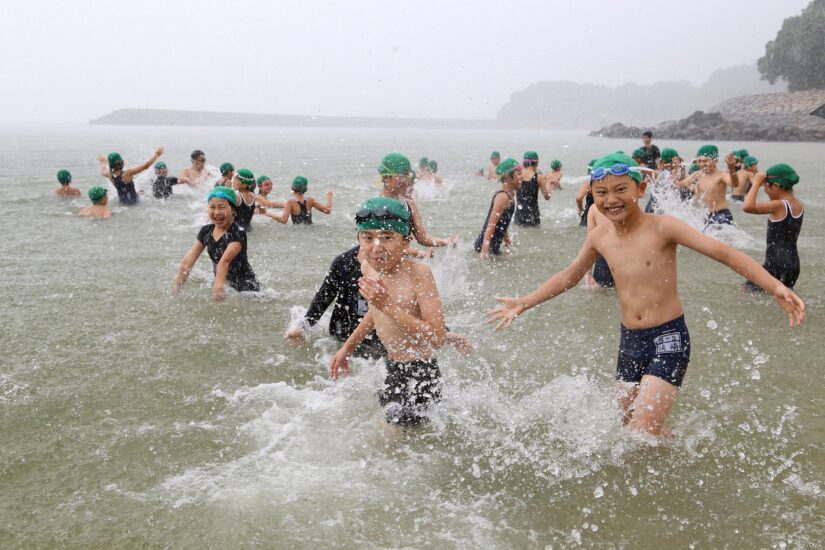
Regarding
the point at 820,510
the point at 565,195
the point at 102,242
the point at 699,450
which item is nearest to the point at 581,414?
the point at 699,450

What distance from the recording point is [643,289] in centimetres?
369

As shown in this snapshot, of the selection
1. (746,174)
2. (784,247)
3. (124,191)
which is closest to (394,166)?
(784,247)

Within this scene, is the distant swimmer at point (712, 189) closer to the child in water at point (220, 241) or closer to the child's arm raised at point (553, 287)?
the child's arm raised at point (553, 287)

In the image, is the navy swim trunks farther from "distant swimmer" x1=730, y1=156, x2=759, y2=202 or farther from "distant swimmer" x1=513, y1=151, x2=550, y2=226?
"distant swimmer" x1=730, y1=156, x2=759, y2=202

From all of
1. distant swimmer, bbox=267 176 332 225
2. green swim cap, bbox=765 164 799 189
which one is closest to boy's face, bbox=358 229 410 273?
green swim cap, bbox=765 164 799 189

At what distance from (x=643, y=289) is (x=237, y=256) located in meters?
4.56

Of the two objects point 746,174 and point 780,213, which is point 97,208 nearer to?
point 780,213

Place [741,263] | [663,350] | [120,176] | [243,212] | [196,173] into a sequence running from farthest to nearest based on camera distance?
[196,173], [120,176], [243,212], [663,350], [741,263]

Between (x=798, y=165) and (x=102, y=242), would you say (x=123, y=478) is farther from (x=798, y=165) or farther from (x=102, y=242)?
(x=798, y=165)

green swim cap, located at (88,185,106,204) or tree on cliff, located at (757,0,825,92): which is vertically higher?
tree on cliff, located at (757,0,825,92)

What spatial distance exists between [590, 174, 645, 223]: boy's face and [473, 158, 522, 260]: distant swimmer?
5.24 meters

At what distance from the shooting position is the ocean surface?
3.32 metres

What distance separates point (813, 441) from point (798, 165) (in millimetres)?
27977

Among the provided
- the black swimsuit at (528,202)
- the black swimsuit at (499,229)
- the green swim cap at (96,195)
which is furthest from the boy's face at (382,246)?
the green swim cap at (96,195)
